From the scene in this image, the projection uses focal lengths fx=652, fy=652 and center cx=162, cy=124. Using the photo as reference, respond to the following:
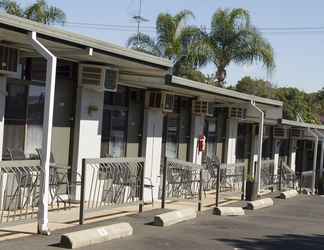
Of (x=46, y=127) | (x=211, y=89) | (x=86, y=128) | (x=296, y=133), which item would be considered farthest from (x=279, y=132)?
(x=46, y=127)

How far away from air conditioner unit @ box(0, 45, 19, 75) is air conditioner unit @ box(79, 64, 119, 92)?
2066 mm

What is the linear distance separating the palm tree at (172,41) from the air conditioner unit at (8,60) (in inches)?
741

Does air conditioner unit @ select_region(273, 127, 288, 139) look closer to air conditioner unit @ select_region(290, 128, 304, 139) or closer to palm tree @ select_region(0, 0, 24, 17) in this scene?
air conditioner unit @ select_region(290, 128, 304, 139)

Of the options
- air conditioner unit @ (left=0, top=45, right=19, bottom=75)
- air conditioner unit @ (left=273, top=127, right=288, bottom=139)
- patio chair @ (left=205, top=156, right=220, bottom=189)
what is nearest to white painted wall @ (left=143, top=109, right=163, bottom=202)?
patio chair @ (left=205, top=156, right=220, bottom=189)

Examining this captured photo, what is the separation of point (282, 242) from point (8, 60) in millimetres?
5258

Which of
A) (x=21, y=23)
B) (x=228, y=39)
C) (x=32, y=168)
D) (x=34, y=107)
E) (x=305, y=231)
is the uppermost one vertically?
(x=228, y=39)

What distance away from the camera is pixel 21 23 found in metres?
8.25

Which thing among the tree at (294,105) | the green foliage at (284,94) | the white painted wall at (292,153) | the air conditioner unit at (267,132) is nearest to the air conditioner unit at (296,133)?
the white painted wall at (292,153)

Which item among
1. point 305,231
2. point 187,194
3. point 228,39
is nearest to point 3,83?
point 187,194

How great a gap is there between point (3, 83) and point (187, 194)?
484 centimetres

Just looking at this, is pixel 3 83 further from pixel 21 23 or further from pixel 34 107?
pixel 21 23

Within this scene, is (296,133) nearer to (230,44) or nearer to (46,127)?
(230,44)

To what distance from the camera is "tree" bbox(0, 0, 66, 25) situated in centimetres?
2673

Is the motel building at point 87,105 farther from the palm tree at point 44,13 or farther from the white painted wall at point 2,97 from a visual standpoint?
the palm tree at point 44,13
